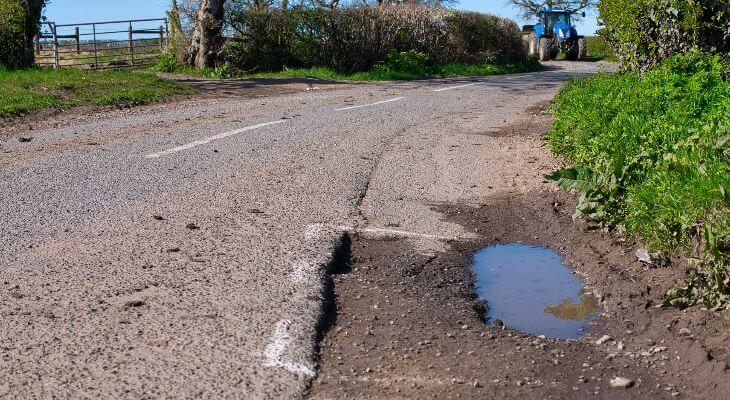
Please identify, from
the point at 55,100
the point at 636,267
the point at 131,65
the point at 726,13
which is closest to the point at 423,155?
the point at 726,13

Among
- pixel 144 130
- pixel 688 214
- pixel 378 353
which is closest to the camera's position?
pixel 378 353

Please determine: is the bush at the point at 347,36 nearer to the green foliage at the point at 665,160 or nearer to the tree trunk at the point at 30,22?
the tree trunk at the point at 30,22

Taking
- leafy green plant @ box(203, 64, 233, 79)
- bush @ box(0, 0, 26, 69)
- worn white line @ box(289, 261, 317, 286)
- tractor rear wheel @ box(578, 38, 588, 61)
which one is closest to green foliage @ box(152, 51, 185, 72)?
leafy green plant @ box(203, 64, 233, 79)

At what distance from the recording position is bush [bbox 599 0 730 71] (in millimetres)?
8297

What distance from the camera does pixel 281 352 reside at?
3.74m

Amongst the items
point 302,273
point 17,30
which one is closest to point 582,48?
point 17,30

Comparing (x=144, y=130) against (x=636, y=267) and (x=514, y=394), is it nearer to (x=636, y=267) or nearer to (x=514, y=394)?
(x=636, y=267)

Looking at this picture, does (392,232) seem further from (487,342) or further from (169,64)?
(169,64)

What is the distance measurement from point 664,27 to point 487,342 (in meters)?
5.97

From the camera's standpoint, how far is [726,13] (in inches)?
325

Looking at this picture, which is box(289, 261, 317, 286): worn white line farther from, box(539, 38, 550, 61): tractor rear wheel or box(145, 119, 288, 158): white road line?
box(539, 38, 550, 61): tractor rear wheel

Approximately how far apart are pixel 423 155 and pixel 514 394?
640 centimetres

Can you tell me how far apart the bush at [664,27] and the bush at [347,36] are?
16279mm

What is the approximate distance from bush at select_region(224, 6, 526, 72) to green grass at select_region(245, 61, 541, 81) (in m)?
0.66
